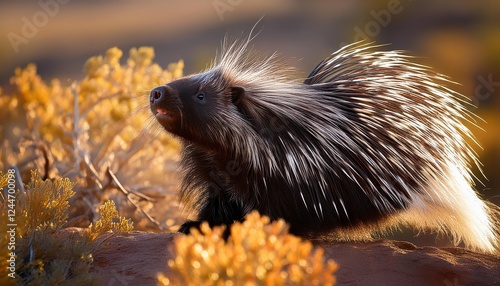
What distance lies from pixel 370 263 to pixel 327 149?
0.72 m

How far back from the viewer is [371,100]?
4.54 metres

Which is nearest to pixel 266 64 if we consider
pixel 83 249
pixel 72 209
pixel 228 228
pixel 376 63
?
pixel 376 63

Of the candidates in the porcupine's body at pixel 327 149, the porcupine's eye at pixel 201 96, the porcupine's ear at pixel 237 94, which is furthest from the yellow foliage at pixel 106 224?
the porcupine's ear at pixel 237 94

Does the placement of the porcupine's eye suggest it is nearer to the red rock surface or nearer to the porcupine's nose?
the porcupine's nose

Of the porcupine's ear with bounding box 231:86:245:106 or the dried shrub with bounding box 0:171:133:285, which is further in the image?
the porcupine's ear with bounding box 231:86:245:106

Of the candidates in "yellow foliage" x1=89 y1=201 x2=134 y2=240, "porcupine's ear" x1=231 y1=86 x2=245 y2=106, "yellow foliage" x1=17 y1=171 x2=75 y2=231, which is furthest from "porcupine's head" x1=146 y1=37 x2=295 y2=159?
"yellow foliage" x1=17 y1=171 x2=75 y2=231

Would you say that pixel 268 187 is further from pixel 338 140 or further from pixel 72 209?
pixel 72 209

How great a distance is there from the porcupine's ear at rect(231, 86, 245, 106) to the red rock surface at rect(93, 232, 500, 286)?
0.88m

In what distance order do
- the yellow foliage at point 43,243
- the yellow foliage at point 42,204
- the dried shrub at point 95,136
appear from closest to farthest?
1. the yellow foliage at point 43,243
2. the yellow foliage at point 42,204
3. the dried shrub at point 95,136

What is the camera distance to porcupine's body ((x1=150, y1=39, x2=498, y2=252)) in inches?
169

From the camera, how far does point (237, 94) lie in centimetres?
450

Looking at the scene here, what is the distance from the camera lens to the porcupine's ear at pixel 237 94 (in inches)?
177

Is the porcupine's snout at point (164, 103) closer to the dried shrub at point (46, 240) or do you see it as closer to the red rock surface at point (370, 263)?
the dried shrub at point (46, 240)

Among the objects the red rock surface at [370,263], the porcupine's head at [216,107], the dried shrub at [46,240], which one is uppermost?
the porcupine's head at [216,107]
